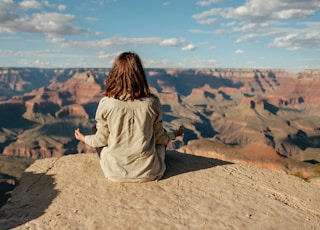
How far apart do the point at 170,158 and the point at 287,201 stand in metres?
3.44

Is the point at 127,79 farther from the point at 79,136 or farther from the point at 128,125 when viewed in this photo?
the point at 79,136

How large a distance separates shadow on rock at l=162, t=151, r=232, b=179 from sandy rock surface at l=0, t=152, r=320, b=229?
3 centimetres

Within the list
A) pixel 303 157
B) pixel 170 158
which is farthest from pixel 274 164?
pixel 170 158

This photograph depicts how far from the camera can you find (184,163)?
9.30m

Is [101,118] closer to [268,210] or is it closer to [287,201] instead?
[268,210]

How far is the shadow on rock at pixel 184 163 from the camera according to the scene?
848 cm

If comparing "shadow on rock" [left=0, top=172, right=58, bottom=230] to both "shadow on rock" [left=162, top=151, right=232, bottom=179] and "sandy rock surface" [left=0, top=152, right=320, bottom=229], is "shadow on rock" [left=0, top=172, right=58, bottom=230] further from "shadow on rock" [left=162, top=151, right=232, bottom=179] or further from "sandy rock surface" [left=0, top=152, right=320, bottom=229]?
"shadow on rock" [left=162, top=151, right=232, bottom=179]

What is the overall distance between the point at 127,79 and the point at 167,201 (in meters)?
2.58

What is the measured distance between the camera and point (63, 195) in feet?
23.3

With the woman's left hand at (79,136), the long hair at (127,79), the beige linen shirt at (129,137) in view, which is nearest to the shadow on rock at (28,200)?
the woman's left hand at (79,136)

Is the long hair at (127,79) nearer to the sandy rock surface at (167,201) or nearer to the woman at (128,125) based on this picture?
the woman at (128,125)

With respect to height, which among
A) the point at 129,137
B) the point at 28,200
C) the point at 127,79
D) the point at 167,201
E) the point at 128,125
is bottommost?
the point at 28,200

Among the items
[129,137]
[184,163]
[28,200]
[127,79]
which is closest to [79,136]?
[129,137]

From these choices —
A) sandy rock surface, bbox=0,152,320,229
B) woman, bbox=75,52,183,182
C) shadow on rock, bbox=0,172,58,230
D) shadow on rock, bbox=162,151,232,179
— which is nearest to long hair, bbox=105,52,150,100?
woman, bbox=75,52,183,182
